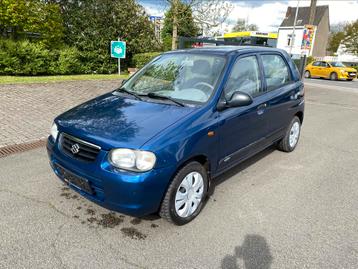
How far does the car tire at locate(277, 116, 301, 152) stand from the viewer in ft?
16.1

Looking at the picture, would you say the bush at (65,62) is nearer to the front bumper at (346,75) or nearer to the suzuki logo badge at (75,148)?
the suzuki logo badge at (75,148)

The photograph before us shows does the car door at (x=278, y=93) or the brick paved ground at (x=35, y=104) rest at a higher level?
the car door at (x=278, y=93)

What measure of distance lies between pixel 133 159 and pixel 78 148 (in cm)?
64

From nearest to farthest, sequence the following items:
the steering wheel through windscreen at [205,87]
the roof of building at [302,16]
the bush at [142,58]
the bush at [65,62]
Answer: the steering wheel through windscreen at [205,87] → the bush at [65,62] → the bush at [142,58] → the roof of building at [302,16]

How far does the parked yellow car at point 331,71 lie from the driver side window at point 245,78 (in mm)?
21980

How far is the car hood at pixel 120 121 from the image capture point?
2.56 metres

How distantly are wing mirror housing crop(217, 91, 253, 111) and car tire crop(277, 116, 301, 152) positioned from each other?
6.96 ft

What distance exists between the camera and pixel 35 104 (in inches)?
283

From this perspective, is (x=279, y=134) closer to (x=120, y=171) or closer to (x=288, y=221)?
(x=288, y=221)

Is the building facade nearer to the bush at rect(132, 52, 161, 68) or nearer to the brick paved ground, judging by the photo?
the bush at rect(132, 52, 161, 68)

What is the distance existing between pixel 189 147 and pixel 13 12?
1371cm

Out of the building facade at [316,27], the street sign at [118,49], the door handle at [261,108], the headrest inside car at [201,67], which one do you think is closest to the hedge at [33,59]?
the street sign at [118,49]

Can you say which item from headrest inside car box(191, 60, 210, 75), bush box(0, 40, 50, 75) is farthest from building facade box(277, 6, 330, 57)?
headrest inside car box(191, 60, 210, 75)

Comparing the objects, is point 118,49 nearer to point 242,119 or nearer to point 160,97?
point 160,97
